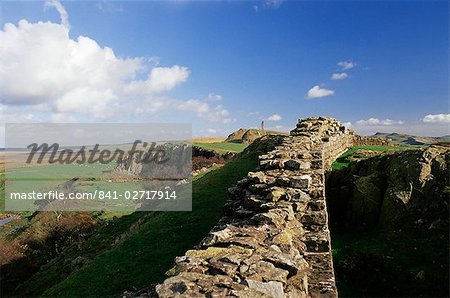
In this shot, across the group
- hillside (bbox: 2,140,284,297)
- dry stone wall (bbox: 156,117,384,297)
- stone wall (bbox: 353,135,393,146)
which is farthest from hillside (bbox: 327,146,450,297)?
stone wall (bbox: 353,135,393,146)

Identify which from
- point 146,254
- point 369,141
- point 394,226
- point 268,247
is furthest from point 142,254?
point 369,141

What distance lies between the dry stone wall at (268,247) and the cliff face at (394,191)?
5.37m

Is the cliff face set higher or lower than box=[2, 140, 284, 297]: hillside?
higher

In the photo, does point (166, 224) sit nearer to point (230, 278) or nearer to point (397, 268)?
point (397, 268)

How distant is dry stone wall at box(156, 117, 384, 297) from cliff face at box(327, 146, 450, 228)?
537cm

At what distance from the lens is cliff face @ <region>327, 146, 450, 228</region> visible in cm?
1590

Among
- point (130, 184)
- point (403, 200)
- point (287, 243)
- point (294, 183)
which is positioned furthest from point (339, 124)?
point (130, 184)

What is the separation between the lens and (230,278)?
247 inches

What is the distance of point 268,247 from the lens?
779 cm

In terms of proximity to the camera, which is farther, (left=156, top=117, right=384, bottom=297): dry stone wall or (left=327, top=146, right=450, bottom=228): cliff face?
(left=327, top=146, right=450, bottom=228): cliff face

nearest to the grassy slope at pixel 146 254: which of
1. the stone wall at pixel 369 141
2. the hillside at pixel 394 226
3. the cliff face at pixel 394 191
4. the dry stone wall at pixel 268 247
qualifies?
the dry stone wall at pixel 268 247

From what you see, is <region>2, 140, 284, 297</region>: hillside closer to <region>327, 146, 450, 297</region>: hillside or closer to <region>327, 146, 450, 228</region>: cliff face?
<region>327, 146, 450, 297</region>: hillside

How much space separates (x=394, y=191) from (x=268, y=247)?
11718 mm

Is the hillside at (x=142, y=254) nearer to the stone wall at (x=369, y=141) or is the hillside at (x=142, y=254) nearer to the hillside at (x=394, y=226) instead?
the hillside at (x=394, y=226)
